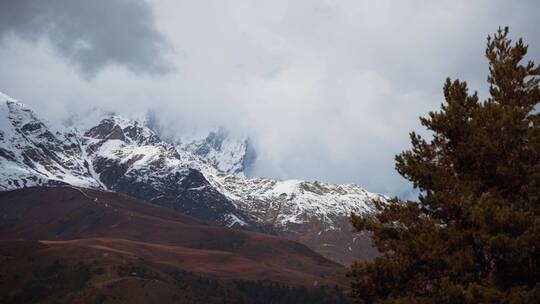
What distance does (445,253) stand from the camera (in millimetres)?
21812

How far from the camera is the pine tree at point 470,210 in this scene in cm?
2005

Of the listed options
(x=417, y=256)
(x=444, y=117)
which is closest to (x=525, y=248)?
(x=417, y=256)

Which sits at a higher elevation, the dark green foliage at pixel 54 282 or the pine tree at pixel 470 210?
the dark green foliage at pixel 54 282

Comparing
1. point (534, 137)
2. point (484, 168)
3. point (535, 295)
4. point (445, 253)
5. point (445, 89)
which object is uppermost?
point (445, 89)

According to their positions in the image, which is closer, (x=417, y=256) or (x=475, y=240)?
(x=475, y=240)

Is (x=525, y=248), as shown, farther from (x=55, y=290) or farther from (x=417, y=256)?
(x=55, y=290)

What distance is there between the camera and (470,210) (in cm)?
2048

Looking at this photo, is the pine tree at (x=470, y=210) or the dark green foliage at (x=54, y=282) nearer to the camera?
the pine tree at (x=470, y=210)

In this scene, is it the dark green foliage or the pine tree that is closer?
the pine tree

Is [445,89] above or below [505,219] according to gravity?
above

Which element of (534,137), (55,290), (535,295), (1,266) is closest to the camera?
(535,295)

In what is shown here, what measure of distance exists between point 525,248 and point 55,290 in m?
180

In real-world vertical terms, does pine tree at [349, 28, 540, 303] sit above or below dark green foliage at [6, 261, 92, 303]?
below

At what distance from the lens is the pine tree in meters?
20.0
